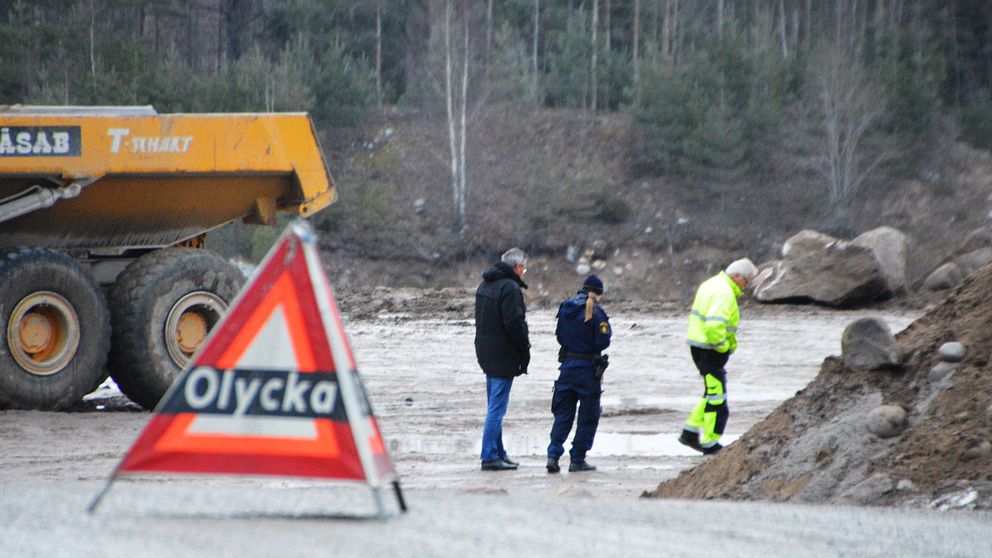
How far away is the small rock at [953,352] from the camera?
8109 mm

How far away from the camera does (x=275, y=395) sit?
17.0ft

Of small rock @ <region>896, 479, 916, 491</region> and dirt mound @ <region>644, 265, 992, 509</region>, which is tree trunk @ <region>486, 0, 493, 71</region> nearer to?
dirt mound @ <region>644, 265, 992, 509</region>

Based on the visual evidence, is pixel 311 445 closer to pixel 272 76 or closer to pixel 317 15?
pixel 272 76

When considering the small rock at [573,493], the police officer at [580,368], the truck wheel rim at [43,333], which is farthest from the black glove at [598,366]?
the truck wheel rim at [43,333]

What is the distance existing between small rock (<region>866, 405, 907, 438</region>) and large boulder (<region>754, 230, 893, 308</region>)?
1663 centimetres

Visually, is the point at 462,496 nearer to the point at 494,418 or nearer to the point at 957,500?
the point at 957,500

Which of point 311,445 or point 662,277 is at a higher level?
point 311,445

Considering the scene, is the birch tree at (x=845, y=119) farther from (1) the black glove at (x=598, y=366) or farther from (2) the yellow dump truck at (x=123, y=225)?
(1) the black glove at (x=598, y=366)

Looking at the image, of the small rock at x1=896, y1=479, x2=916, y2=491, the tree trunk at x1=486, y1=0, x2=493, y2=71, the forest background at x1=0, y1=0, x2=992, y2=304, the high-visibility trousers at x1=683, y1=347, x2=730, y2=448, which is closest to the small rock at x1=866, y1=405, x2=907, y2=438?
the small rock at x1=896, y1=479, x2=916, y2=491

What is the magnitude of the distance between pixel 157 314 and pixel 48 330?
98 cm

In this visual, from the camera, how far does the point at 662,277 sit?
39375 mm

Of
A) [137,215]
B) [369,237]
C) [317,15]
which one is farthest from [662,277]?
[137,215]

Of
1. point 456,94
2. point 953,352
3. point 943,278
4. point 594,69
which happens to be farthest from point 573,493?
point 594,69

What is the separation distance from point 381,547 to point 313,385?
715 mm
